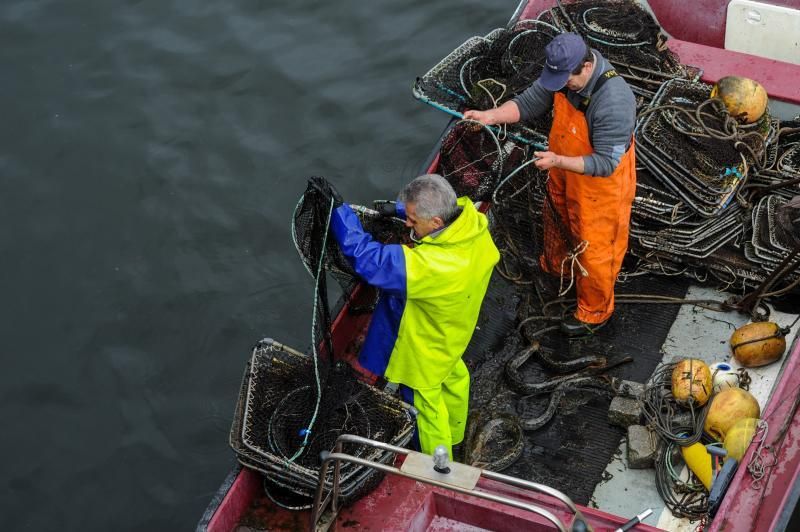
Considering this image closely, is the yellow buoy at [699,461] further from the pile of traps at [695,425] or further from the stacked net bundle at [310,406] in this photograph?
the stacked net bundle at [310,406]

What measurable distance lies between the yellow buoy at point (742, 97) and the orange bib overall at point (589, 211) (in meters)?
1.45

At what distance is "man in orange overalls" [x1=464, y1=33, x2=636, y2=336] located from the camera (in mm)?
5562

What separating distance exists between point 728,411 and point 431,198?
2206mm

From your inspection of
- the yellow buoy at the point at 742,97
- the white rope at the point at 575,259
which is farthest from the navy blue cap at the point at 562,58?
the yellow buoy at the point at 742,97

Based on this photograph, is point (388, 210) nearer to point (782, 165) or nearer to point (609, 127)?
point (609, 127)

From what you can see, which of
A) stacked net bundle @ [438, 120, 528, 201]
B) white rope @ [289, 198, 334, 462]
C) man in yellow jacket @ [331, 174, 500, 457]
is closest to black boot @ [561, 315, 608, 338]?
stacked net bundle @ [438, 120, 528, 201]

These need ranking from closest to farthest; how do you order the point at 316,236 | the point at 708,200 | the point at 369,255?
the point at 369,255 → the point at 316,236 → the point at 708,200

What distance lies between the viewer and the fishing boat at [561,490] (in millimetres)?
4484

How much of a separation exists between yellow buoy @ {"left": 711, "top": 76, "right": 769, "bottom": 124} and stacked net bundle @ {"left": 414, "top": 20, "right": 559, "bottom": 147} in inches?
53.4

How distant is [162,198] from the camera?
9367 mm

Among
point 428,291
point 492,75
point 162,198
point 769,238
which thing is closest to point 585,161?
point 428,291

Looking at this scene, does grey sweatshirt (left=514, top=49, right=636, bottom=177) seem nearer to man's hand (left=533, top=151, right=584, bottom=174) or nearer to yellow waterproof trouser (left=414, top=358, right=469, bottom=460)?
man's hand (left=533, top=151, right=584, bottom=174)

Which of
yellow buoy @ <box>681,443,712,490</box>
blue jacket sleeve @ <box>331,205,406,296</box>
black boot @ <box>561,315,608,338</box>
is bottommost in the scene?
black boot @ <box>561,315,608,338</box>

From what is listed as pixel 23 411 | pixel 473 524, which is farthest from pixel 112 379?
pixel 473 524
